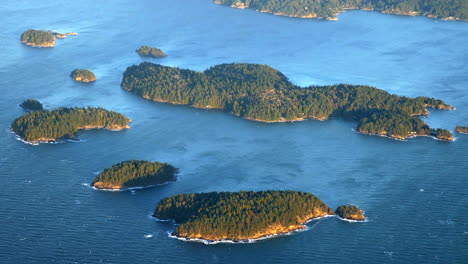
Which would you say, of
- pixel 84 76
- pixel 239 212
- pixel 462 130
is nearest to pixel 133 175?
pixel 239 212

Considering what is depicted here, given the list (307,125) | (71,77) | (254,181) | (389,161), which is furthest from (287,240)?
(71,77)

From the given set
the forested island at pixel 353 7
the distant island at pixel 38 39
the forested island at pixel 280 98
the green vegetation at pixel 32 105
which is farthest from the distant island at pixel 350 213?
the forested island at pixel 353 7

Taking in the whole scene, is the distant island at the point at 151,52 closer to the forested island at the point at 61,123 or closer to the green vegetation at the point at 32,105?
the forested island at the point at 61,123

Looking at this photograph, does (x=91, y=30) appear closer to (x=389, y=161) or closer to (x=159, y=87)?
(x=159, y=87)

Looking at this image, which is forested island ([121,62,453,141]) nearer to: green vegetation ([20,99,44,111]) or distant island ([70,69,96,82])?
distant island ([70,69,96,82])

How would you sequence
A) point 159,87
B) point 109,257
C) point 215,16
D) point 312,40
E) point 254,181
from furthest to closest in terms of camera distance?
point 215,16
point 312,40
point 159,87
point 254,181
point 109,257

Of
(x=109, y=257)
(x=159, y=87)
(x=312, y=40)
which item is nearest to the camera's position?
(x=109, y=257)

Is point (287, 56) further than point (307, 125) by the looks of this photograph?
Yes
